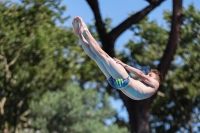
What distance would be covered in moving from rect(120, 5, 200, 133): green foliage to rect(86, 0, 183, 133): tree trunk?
23.4 ft

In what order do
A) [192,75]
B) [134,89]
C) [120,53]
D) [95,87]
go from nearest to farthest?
[134,89]
[192,75]
[120,53]
[95,87]

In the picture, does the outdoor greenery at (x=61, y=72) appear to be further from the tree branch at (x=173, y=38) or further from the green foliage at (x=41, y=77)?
the tree branch at (x=173, y=38)

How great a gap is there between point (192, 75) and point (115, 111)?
12.5 feet

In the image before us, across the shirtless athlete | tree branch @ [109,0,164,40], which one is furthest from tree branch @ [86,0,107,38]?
the shirtless athlete

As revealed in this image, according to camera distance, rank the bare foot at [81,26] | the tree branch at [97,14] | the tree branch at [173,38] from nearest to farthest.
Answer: the bare foot at [81,26]
the tree branch at [97,14]
the tree branch at [173,38]

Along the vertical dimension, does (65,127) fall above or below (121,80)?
below

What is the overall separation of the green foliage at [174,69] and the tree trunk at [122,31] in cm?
713

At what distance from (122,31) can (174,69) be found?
10.5 meters

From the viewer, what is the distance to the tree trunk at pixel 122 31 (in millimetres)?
11641

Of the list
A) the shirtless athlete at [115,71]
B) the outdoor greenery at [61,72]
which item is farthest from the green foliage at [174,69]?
the shirtless athlete at [115,71]

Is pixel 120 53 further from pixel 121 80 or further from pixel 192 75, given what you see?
pixel 121 80

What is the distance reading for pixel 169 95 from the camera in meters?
22.6

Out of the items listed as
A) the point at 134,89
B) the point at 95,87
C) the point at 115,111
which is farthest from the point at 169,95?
the point at 134,89

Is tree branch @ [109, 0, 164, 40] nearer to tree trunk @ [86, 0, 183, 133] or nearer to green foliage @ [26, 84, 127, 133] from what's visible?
tree trunk @ [86, 0, 183, 133]
